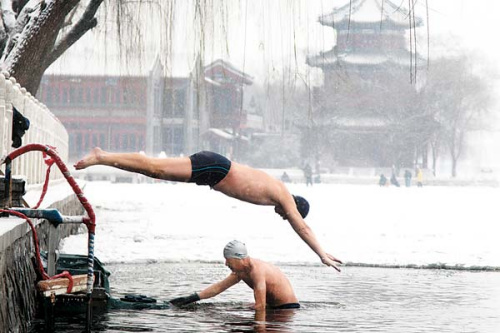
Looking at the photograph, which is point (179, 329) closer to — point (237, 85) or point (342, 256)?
point (342, 256)

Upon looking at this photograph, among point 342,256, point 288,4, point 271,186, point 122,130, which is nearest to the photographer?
point 271,186

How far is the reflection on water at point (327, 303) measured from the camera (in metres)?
7.73

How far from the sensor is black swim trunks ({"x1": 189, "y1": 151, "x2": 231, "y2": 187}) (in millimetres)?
8094

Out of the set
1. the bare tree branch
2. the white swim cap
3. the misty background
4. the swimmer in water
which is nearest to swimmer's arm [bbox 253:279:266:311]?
the swimmer in water

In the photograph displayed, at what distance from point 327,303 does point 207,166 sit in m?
2.18

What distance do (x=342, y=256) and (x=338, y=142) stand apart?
69.3 metres

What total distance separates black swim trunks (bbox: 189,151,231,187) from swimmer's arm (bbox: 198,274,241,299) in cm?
122

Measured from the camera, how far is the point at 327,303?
957 cm

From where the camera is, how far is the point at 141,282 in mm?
11250

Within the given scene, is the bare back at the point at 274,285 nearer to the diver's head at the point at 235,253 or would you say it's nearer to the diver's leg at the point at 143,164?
the diver's head at the point at 235,253

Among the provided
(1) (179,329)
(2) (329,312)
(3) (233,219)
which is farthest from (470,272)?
(3) (233,219)

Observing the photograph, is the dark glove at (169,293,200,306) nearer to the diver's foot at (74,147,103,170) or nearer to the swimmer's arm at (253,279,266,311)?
the swimmer's arm at (253,279,266,311)

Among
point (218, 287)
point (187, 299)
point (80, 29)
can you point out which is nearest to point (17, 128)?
point (187, 299)

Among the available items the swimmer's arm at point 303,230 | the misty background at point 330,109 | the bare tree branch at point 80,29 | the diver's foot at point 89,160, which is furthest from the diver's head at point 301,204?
the misty background at point 330,109
